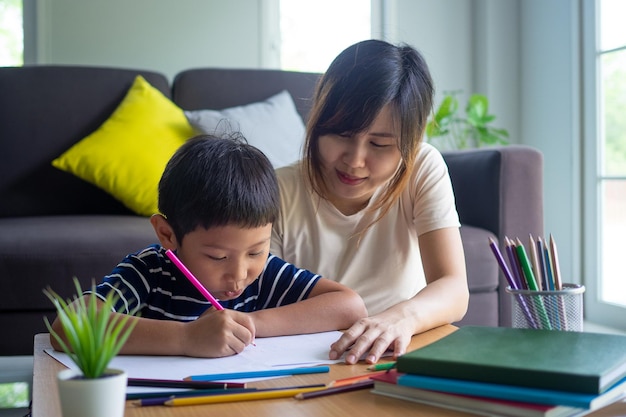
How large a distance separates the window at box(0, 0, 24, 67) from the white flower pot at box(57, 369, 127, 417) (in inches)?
127

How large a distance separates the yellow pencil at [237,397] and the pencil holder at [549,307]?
34cm

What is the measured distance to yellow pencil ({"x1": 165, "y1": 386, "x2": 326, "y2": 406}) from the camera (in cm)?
68

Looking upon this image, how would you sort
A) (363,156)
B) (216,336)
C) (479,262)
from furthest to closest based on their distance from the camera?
(479,262)
(363,156)
(216,336)

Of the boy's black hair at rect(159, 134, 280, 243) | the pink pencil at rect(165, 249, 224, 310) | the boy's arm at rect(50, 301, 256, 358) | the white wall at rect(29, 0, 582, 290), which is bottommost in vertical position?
the boy's arm at rect(50, 301, 256, 358)

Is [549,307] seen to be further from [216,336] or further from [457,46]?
[457,46]

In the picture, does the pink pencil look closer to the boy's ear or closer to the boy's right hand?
the boy's right hand

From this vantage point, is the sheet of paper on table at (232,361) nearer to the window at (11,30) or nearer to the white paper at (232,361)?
the white paper at (232,361)

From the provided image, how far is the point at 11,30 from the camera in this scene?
3.46 meters

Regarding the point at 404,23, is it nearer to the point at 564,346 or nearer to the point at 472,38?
Answer: the point at 472,38

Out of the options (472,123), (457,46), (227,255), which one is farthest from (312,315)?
(457,46)

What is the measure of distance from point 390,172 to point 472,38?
282cm

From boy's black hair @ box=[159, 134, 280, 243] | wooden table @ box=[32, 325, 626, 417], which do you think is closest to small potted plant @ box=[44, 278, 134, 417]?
wooden table @ box=[32, 325, 626, 417]

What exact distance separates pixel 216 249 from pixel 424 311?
0.29 metres

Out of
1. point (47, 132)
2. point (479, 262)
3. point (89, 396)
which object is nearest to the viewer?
point (89, 396)
